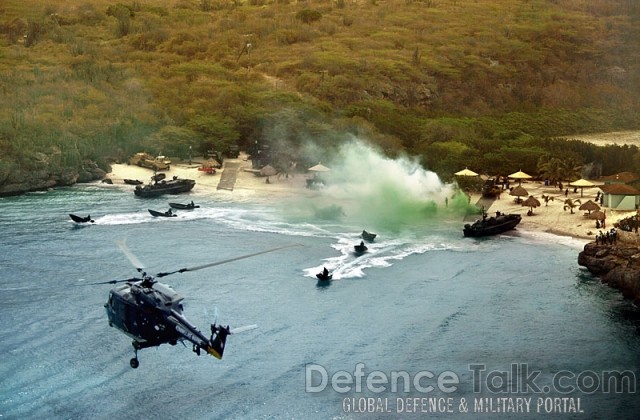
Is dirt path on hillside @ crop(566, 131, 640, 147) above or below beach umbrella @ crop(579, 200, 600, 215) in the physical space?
above

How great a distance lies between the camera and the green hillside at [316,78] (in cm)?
11619

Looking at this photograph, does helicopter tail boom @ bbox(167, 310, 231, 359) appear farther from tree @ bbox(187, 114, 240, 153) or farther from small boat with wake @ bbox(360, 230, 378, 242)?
tree @ bbox(187, 114, 240, 153)

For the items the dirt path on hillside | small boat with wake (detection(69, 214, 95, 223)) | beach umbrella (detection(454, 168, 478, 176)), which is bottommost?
small boat with wake (detection(69, 214, 95, 223))

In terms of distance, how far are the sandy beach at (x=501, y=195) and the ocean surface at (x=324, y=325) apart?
3.39 meters

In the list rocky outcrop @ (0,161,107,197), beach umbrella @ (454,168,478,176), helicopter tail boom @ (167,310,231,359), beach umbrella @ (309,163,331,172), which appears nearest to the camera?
helicopter tail boom @ (167,310,231,359)

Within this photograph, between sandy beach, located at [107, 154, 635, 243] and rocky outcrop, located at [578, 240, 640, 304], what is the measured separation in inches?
326

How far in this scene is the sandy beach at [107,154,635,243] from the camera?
83.7 m

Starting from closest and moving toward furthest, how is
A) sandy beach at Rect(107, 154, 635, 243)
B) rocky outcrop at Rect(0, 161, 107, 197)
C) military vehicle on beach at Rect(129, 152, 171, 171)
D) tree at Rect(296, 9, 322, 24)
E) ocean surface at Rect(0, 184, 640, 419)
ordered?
ocean surface at Rect(0, 184, 640, 419) < sandy beach at Rect(107, 154, 635, 243) < rocky outcrop at Rect(0, 161, 107, 197) < military vehicle on beach at Rect(129, 152, 171, 171) < tree at Rect(296, 9, 322, 24)

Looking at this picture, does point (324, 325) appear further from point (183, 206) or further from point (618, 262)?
point (183, 206)

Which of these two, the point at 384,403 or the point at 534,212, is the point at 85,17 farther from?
the point at 384,403

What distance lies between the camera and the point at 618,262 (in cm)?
6819

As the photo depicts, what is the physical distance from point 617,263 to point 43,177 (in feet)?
213

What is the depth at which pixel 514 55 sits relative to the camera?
162 metres

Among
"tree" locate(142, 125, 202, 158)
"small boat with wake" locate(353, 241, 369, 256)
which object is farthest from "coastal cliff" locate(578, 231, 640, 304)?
"tree" locate(142, 125, 202, 158)
